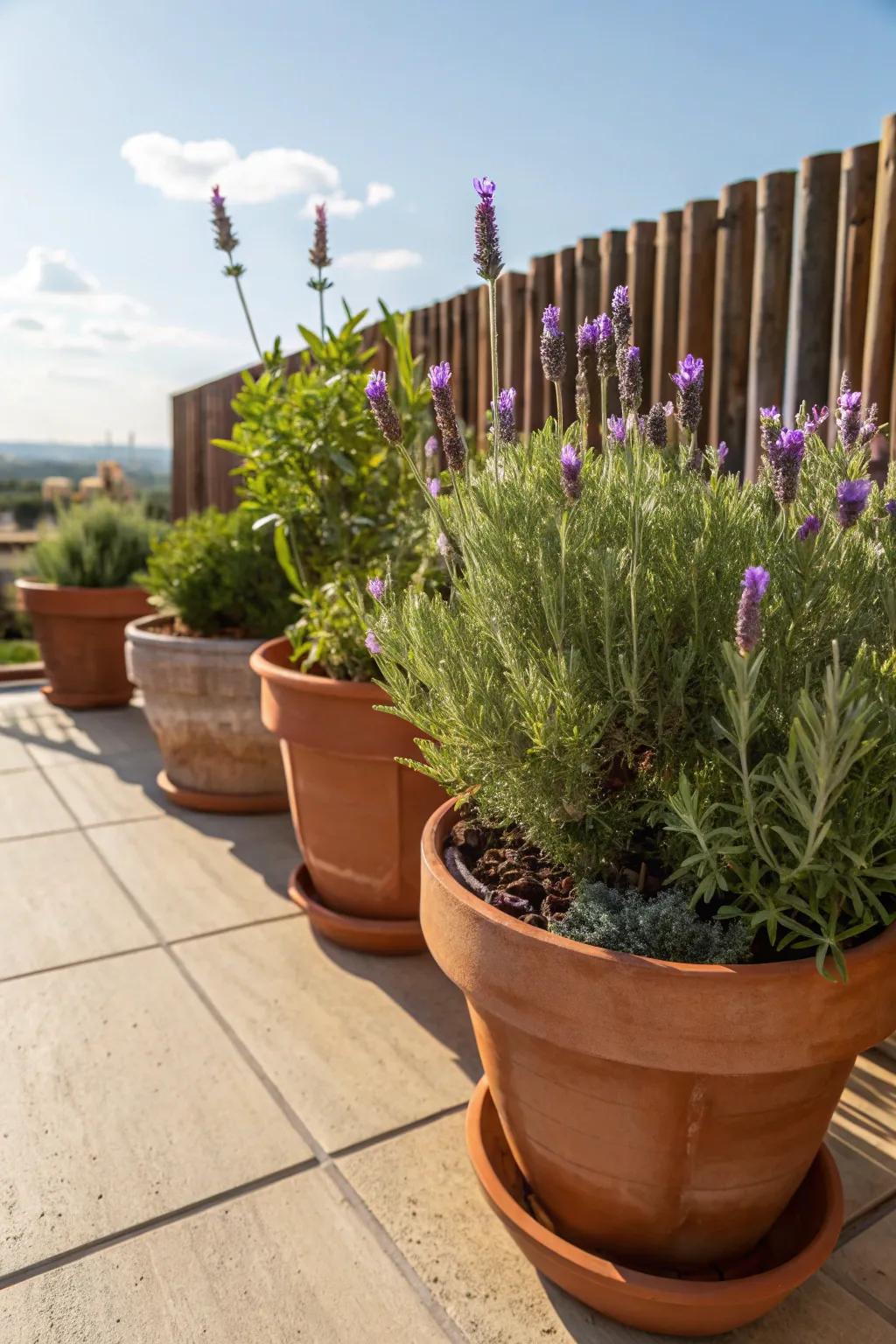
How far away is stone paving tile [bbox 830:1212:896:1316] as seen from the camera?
1.60 m

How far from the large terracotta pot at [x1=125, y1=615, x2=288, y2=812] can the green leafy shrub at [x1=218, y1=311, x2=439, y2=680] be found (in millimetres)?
526

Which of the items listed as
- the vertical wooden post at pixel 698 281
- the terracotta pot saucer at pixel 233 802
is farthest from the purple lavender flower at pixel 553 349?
the terracotta pot saucer at pixel 233 802

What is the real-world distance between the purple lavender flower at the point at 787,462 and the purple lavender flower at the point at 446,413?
1.50ft

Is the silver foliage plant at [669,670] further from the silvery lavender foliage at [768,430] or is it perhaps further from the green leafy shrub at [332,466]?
the green leafy shrub at [332,466]

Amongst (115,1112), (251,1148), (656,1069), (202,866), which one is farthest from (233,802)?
(656,1069)

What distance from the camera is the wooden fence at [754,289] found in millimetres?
2623

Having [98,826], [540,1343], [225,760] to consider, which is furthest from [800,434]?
[98,826]

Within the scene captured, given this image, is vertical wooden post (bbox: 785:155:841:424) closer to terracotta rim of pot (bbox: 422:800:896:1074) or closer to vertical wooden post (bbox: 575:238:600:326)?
vertical wooden post (bbox: 575:238:600:326)

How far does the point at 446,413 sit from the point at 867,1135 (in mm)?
1665

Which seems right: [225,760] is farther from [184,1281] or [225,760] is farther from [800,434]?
[800,434]

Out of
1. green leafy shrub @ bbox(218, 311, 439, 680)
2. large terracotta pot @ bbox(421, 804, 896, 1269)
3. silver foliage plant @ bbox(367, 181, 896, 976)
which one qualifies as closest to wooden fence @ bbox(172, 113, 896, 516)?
green leafy shrub @ bbox(218, 311, 439, 680)

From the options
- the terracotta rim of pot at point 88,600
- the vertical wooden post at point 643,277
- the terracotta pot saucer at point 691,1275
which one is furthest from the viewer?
the terracotta rim of pot at point 88,600

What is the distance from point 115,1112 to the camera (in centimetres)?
200

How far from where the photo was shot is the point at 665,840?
1620 mm
